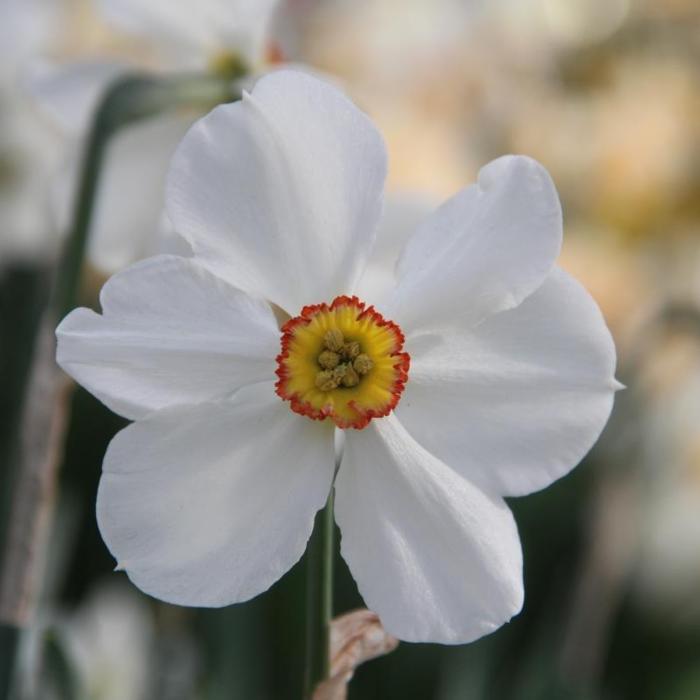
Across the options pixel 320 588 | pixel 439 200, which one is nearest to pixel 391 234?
pixel 439 200

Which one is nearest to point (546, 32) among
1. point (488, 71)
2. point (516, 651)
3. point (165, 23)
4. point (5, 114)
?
point (488, 71)

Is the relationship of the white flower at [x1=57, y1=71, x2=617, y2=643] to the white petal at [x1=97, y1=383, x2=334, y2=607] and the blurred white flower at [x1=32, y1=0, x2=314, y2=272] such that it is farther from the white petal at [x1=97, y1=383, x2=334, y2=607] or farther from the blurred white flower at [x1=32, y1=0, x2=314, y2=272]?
the blurred white flower at [x1=32, y1=0, x2=314, y2=272]

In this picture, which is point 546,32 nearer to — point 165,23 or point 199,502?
point 165,23

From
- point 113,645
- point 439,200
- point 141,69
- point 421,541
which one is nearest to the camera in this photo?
point 421,541

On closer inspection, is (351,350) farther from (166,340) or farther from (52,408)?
(52,408)

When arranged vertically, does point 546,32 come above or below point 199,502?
above

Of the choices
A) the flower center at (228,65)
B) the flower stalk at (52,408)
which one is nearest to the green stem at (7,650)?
the flower stalk at (52,408)
